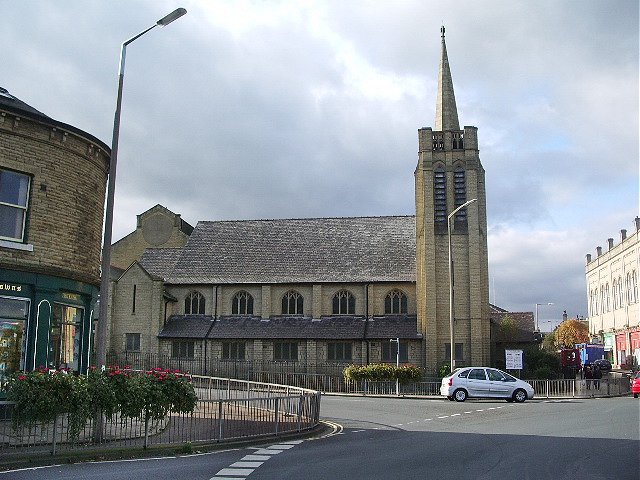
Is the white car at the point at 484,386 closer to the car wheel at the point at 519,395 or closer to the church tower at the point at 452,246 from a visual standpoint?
the car wheel at the point at 519,395

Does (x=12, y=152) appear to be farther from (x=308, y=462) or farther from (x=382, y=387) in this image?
(x=382, y=387)

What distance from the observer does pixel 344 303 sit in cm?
4709

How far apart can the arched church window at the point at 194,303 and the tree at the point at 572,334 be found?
5192cm

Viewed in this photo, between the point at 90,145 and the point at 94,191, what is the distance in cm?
148

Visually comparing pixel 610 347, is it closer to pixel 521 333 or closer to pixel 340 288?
pixel 521 333

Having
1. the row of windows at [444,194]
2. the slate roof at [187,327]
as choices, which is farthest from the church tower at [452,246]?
the slate roof at [187,327]

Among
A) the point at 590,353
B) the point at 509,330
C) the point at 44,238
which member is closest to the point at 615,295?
the point at 590,353

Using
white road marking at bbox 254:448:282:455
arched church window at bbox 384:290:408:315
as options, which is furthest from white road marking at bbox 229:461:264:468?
arched church window at bbox 384:290:408:315

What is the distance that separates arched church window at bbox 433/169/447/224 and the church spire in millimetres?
3849

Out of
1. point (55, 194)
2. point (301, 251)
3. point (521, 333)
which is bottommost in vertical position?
point (521, 333)

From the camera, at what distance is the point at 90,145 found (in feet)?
66.6

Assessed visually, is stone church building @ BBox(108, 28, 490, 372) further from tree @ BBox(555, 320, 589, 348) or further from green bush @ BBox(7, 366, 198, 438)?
tree @ BBox(555, 320, 589, 348)

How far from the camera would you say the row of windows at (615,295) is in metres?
65.8

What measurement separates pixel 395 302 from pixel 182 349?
15.3 meters
